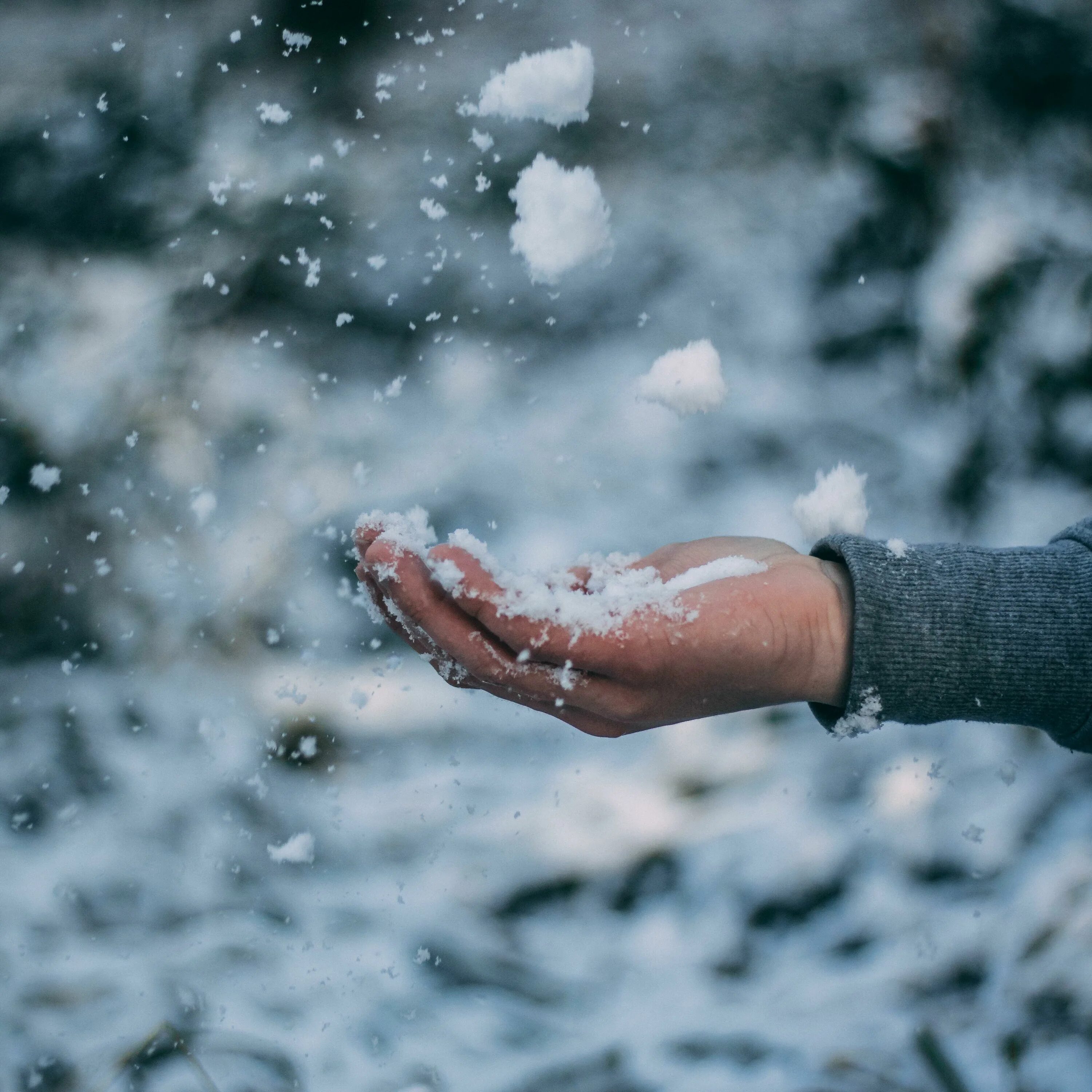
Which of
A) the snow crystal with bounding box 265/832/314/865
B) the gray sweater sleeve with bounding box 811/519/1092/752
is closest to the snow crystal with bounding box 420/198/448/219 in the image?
the gray sweater sleeve with bounding box 811/519/1092/752

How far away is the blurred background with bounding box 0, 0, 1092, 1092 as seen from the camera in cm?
56

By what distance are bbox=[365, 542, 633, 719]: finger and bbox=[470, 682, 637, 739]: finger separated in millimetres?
32

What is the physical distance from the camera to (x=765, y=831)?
592mm

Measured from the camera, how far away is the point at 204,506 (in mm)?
567

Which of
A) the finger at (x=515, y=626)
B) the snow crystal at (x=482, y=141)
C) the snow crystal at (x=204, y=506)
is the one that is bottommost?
the snow crystal at (x=204, y=506)

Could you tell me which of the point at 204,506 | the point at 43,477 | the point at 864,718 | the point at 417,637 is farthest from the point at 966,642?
the point at 43,477

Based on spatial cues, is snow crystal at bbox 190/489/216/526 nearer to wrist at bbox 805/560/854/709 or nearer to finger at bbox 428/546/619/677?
finger at bbox 428/546/619/677

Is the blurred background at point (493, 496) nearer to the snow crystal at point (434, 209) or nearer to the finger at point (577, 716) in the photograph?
the snow crystal at point (434, 209)

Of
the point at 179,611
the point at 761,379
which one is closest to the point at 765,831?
the point at 761,379

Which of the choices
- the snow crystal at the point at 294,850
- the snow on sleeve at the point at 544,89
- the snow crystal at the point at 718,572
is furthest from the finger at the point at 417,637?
the snow on sleeve at the point at 544,89

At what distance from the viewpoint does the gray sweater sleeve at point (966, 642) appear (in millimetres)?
387

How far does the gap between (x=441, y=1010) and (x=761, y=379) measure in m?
0.54

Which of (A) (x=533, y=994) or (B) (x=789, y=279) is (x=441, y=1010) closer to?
(A) (x=533, y=994)

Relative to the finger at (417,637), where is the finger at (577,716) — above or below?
below
